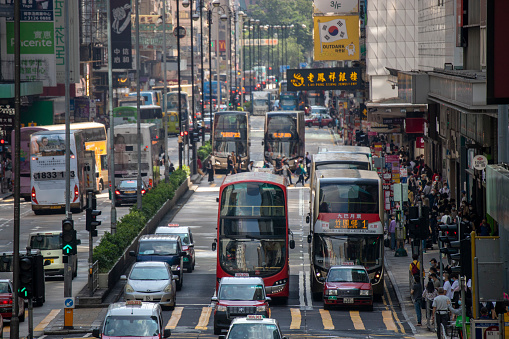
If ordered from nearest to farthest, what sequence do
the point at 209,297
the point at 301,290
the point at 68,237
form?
1. the point at 68,237
2. the point at 209,297
3. the point at 301,290

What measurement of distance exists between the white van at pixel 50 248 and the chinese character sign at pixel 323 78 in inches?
1455

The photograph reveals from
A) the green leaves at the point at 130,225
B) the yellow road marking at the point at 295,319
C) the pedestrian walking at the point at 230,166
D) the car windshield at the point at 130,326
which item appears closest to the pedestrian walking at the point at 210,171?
the pedestrian walking at the point at 230,166

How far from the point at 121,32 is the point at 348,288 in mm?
50427

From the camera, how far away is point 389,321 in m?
28.1

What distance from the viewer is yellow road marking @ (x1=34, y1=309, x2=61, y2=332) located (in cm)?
2662

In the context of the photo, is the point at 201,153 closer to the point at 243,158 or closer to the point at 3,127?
the point at 243,158

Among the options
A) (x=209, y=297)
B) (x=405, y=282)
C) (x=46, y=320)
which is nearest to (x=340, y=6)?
(x=405, y=282)

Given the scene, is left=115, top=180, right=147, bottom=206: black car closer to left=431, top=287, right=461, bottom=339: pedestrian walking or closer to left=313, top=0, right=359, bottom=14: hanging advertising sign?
left=313, top=0, right=359, bottom=14: hanging advertising sign

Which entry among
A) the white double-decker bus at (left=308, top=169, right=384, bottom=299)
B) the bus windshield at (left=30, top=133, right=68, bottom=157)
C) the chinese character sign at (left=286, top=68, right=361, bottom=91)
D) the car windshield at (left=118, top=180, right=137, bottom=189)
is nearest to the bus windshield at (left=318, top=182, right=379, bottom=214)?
the white double-decker bus at (left=308, top=169, right=384, bottom=299)

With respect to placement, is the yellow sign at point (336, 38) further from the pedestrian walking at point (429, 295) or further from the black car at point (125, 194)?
the pedestrian walking at point (429, 295)

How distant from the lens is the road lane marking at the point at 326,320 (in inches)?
1063

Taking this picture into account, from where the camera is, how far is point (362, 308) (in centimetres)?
2998

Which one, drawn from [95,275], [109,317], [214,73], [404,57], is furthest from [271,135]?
[214,73]

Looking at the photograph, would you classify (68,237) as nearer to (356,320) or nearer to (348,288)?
(356,320)
